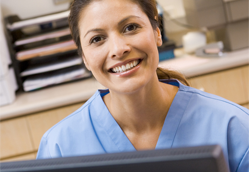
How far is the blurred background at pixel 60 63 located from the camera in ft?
5.37

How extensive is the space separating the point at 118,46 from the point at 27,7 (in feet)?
4.98

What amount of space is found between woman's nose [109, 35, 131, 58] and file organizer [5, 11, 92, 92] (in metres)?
1.05

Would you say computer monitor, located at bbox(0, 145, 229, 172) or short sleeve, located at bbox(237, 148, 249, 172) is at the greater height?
computer monitor, located at bbox(0, 145, 229, 172)

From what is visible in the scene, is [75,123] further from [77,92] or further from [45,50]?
[45,50]

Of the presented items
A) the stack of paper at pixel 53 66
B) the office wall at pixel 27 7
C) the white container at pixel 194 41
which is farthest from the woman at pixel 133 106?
the office wall at pixel 27 7

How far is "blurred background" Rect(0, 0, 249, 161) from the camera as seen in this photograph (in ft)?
5.37

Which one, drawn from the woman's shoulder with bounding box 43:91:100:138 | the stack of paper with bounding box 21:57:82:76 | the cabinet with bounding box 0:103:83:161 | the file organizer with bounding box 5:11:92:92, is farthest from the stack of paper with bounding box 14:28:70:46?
the woman's shoulder with bounding box 43:91:100:138

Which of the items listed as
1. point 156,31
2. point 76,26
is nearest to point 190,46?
point 156,31

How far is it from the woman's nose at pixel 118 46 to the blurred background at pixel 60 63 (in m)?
0.70

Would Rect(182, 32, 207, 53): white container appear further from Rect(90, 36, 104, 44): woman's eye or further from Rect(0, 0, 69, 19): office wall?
Rect(90, 36, 104, 44): woman's eye

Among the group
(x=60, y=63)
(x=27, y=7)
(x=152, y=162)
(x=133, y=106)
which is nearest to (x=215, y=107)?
(x=133, y=106)

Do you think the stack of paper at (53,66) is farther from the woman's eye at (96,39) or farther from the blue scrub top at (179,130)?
the woman's eye at (96,39)

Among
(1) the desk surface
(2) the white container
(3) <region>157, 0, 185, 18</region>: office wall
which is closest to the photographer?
(1) the desk surface

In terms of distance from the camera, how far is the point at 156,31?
3.35 feet
